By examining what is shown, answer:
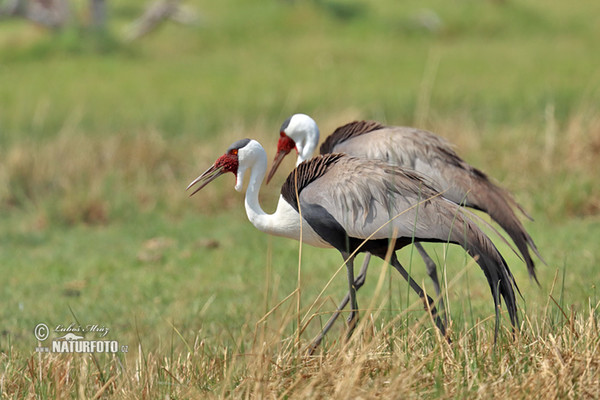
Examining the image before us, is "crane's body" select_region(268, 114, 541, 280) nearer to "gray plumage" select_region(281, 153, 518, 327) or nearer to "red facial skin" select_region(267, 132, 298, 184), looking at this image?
"red facial skin" select_region(267, 132, 298, 184)

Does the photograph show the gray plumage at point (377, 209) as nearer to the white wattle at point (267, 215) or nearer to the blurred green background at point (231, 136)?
the white wattle at point (267, 215)

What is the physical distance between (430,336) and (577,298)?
168cm

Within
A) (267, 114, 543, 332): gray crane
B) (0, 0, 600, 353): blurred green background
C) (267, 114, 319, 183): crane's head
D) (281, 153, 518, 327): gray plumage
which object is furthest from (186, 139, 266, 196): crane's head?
(267, 114, 319, 183): crane's head

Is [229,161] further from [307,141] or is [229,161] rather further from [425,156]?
[425,156]

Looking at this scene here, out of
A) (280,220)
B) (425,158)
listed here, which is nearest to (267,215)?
(280,220)

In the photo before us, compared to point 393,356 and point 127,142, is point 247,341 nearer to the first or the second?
point 393,356

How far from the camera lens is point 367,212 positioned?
3.91 m

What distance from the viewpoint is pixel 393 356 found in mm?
3240

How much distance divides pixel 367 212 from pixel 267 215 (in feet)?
1.69

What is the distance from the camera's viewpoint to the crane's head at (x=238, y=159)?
167 inches

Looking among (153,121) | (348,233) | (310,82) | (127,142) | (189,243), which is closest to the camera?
(348,233)

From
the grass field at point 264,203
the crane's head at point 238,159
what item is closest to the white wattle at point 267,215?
the crane's head at point 238,159

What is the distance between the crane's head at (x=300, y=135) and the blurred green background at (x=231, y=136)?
2.82 ft

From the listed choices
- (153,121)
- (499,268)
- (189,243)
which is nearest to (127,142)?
(153,121)
